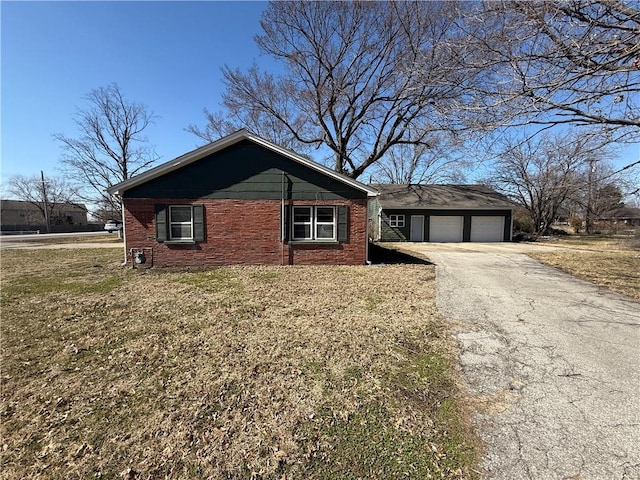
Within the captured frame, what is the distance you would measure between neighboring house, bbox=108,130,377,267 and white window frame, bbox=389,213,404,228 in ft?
39.8

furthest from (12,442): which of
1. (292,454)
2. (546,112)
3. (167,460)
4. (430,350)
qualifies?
(546,112)

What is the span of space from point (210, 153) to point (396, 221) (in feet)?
50.7

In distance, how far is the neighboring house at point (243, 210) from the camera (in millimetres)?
10328

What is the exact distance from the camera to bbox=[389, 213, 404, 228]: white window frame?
22359 mm

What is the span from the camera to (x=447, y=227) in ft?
73.1

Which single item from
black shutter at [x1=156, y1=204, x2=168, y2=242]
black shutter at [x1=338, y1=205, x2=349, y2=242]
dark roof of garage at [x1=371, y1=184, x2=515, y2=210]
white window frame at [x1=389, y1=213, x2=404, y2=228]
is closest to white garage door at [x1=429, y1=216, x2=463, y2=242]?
dark roof of garage at [x1=371, y1=184, x2=515, y2=210]

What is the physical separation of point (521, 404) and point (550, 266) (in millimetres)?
10701

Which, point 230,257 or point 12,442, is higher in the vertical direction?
point 230,257

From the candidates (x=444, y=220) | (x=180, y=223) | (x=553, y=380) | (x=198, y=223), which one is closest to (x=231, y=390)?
(x=553, y=380)

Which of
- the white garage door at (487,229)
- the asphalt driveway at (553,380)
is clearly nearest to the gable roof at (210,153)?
the asphalt driveway at (553,380)

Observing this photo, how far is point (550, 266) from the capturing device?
1124 cm

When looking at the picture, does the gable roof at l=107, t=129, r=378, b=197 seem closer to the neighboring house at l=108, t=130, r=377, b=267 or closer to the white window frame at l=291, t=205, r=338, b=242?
the neighboring house at l=108, t=130, r=377, b=267

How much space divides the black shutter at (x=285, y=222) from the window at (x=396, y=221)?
1337 centimetres

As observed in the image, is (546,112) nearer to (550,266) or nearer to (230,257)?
(550,266)
